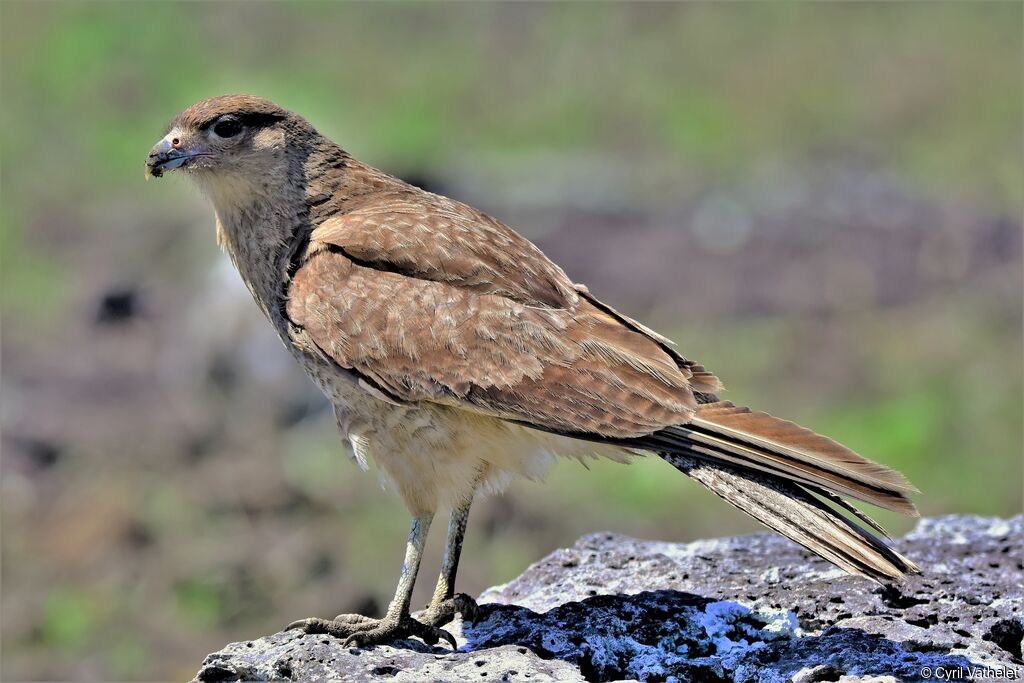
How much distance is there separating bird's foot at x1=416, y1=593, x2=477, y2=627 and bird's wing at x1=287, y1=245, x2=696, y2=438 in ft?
2.66

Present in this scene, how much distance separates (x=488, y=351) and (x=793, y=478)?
3.94ft

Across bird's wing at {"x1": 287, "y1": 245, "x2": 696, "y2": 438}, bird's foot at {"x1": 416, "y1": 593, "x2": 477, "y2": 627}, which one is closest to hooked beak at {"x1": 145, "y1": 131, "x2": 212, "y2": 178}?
bird's wing at {"x1": 287, "y1": 245, "x2": 696, "y2": 438}

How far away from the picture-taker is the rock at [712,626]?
4.58 metres

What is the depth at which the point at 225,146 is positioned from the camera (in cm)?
566

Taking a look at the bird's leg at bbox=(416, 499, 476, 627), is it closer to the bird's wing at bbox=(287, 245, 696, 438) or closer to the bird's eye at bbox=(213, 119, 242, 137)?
the bird's wing at bbox=(287, 245, 696, 438)

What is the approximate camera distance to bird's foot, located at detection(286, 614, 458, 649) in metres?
4.95

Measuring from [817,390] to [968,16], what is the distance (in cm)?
864

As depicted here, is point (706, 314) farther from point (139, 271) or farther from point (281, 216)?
point (281, 216)

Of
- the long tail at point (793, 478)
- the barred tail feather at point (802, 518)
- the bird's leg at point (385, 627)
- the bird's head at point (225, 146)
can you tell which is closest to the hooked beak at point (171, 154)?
the bird's head at point (225, 146)

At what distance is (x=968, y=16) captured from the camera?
16656 mm

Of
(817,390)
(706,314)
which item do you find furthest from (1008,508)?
(706,314)

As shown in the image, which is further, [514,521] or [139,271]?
[139,271]

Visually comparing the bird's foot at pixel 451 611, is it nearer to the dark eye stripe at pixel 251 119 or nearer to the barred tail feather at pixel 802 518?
the barred tail feather at pixel 802 518

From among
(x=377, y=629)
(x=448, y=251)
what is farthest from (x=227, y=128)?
(x=377, y=629)
